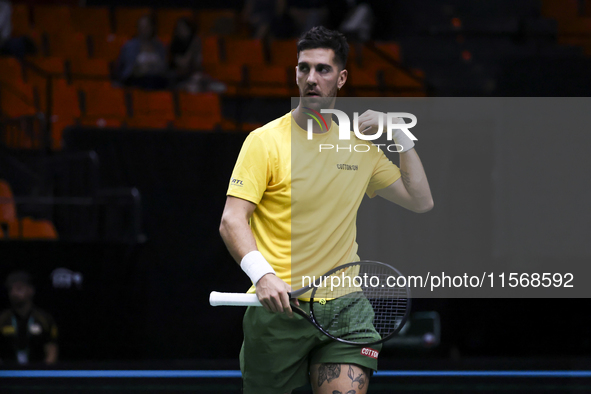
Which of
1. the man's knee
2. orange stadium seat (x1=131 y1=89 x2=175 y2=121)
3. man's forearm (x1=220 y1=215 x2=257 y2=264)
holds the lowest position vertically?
the man's knee

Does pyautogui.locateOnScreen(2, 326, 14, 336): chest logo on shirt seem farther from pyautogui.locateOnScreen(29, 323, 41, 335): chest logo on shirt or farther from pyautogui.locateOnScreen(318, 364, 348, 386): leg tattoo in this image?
pyautogui.locateOnScreen(318, 364, 348, 386): leg tattoo

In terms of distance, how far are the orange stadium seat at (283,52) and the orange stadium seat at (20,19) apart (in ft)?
9.26

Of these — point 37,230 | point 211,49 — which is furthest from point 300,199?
point 211,49

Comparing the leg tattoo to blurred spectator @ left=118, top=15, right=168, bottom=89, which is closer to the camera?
the leg tattoo

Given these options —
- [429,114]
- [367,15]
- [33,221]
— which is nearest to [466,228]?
[429,114]

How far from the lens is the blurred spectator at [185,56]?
688cm

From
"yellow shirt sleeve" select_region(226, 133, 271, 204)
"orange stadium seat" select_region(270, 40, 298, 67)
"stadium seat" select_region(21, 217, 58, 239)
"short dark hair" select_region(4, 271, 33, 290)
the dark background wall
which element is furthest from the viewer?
"orange stadium seat" select_region(270, 40, 298, 67)

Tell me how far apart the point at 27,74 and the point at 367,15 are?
3.86 metres

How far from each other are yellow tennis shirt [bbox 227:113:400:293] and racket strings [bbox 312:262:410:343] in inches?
3.6

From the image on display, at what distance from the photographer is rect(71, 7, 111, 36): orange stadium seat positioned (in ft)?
28.3

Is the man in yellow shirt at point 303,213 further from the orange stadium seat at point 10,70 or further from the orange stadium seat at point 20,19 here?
the orange stadium seat at point 20,19

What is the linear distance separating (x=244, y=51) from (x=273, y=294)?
6196 mm

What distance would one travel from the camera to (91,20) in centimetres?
869

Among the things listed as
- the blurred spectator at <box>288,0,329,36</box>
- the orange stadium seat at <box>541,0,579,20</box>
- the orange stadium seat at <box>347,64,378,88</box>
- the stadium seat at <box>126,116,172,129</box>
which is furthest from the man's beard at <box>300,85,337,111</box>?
the orange stadium seat at <box>541,0,579,20</box>
